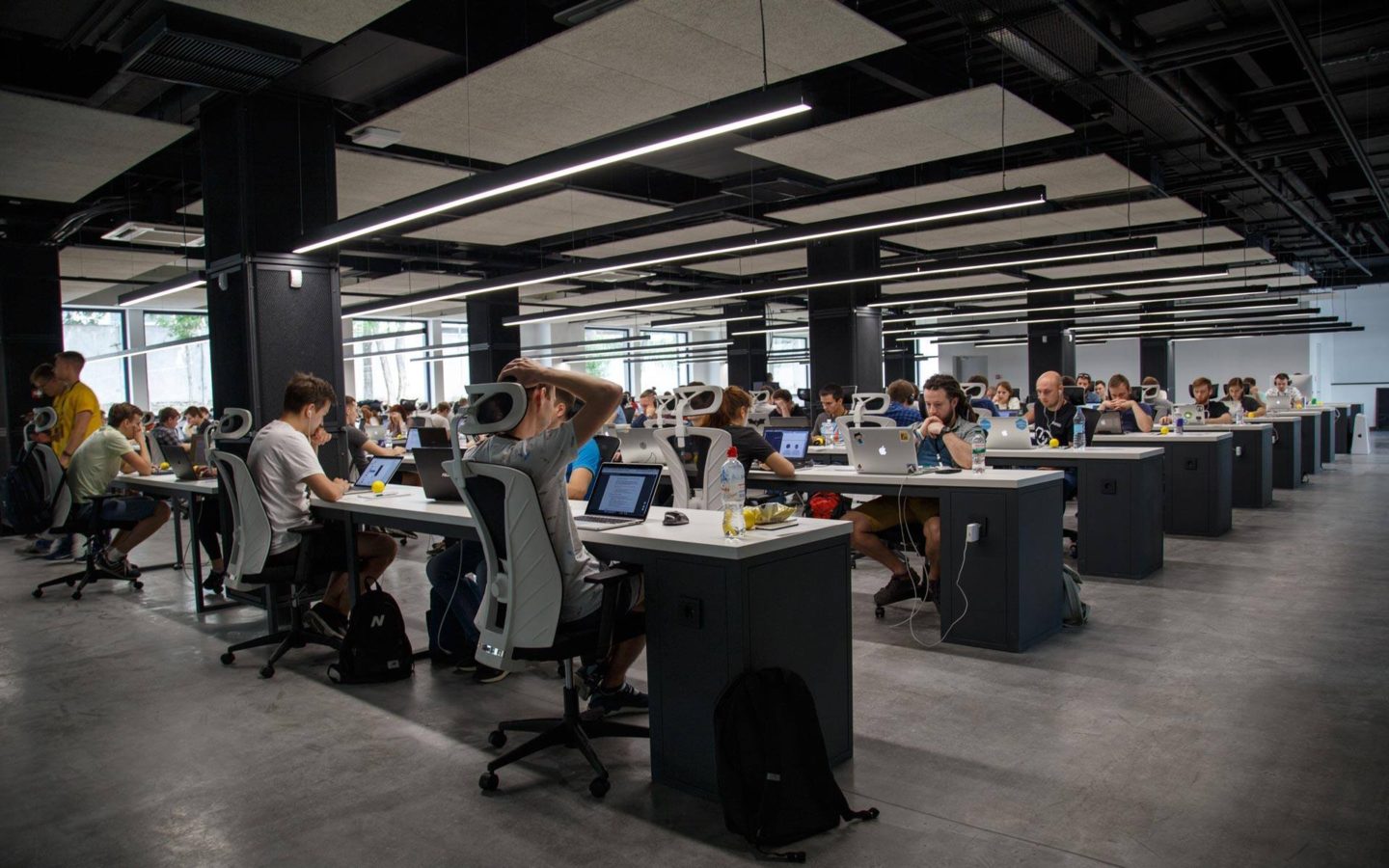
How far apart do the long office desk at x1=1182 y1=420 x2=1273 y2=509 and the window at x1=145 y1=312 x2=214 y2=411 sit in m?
18.3

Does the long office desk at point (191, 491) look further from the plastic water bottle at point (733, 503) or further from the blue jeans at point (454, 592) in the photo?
the plastic water bottle at point (733, 503)

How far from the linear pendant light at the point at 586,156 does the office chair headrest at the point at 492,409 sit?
5.86ft

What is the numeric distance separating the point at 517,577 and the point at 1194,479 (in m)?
6.68

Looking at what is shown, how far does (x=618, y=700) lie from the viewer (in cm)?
363

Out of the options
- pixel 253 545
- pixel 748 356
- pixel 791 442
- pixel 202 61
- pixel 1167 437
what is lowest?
pixel 253 545

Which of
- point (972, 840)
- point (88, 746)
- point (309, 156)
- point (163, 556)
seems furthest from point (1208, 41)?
point (163, 556)

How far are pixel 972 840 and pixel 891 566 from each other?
2709 millimetres

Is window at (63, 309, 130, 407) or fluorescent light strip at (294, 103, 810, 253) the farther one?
window at (63, 309, 130, 407)

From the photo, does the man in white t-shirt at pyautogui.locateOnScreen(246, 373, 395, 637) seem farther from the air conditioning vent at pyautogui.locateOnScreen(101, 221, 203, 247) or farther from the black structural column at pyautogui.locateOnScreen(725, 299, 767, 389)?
the black structural column at pyautogui.locateOnScreen(725, 299, 767, 389)

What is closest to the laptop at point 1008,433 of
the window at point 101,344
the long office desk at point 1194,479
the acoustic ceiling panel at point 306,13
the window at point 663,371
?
the long office desk at point 1194,479

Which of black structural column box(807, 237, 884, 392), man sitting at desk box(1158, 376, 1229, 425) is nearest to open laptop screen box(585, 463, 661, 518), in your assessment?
man sitting at desk box(1158, 376, 1229, 425)

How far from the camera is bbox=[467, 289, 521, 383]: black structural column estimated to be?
1502cm

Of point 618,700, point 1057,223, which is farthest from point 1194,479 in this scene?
point 618,700

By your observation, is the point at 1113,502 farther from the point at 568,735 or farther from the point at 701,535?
the point at 568,735
